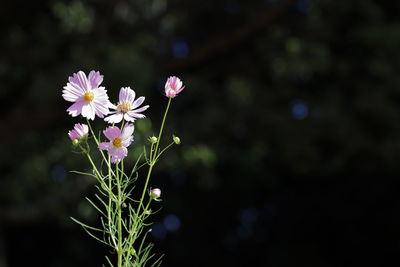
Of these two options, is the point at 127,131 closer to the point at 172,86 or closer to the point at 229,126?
the point at 172,86

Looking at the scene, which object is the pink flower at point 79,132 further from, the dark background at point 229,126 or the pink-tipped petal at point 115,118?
the dark background at point 229,126

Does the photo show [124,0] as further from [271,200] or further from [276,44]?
[271,200]

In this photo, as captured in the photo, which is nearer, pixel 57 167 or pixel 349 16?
pixel 57 167

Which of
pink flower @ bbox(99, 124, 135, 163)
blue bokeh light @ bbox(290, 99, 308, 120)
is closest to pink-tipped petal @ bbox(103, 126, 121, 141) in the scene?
pink flower @ bbox(99, 124, 135, 163)

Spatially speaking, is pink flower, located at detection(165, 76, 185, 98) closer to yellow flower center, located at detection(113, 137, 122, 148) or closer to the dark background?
yellow flower center, located at detection(113, 137, 122, 148)

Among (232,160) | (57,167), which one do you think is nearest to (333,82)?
(232,160)

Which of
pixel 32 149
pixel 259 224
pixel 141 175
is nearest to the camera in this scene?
pixel 141 175

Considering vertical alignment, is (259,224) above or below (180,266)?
above
